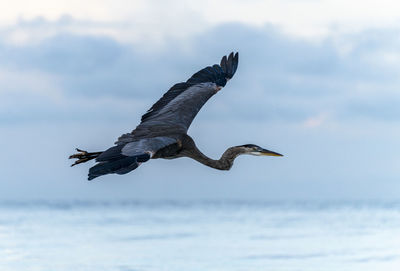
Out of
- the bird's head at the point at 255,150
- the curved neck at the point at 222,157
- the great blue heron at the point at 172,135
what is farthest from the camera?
the curved neck at the point at 222,157

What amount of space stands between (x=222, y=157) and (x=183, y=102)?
2.55 m

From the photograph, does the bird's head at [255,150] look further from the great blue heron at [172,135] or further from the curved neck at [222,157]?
the curved neck at [222,157]

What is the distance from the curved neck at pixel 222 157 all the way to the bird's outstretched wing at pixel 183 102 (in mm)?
675

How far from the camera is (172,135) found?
21062mm

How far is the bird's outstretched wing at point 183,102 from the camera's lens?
21381 mm

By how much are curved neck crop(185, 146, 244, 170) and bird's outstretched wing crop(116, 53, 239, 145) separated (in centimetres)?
68

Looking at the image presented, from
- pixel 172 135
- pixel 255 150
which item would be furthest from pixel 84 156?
pixel 255 150

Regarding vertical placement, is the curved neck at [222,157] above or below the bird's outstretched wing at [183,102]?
below

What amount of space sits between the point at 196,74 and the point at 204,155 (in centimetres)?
416

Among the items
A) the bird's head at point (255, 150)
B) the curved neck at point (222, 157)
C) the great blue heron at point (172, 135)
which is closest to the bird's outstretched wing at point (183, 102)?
the great blue heron at point (172, 135)

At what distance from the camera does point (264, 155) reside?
69.5 feet

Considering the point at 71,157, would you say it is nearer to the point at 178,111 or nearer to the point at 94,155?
the point at 94,155

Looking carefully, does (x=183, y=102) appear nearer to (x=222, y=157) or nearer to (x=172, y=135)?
(x=172, y=135)

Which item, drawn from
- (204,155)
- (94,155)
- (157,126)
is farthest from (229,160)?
(94,155)
